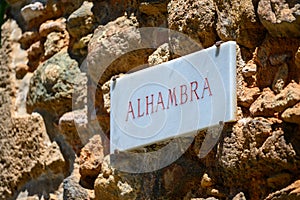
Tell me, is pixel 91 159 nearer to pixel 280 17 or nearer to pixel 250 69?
pixel 250 69

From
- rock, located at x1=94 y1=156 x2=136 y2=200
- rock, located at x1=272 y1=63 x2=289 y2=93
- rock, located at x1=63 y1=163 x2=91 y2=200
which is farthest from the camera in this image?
rock, located at x1=63 y1=163 x2=91 y2=200

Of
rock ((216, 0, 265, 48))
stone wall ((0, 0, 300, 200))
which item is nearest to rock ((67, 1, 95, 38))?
stone wall ((0, 0, 300, 200))

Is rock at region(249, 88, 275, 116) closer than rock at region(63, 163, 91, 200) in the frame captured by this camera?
Yes

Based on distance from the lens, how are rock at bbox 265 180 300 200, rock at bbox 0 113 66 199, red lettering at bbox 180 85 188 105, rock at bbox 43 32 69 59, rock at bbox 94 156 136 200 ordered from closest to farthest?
rock at bbox 265 180 300 200, red lettering at bbox 180 85 188 105, rock at bbox 94 156 136 200, rock at bbox 0 113 66 199, rock at bbox 43 32 69 59

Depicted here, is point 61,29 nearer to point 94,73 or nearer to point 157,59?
point 94,73

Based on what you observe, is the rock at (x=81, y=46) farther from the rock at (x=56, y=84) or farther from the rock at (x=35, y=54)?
the rock at (x=35, y=54)

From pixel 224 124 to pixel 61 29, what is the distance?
0.75 m

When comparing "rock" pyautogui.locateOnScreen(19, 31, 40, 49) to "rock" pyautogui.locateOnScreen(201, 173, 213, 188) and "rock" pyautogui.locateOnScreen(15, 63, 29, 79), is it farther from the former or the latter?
"rock" pyautogui.locateOnScreen(201, 173, 213, 188)

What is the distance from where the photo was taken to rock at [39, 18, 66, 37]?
9.16 feet

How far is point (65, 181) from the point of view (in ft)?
8.38

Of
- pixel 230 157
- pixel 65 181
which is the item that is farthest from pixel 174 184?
pixel 65 181

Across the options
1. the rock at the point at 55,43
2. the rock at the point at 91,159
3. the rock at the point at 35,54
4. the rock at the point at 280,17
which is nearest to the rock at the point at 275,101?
the rock at the point at 280,17

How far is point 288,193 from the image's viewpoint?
203 cm

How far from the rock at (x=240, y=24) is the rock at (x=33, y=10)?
0.77m
